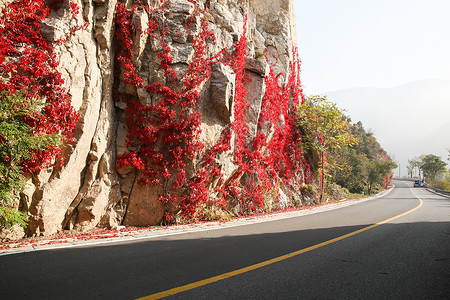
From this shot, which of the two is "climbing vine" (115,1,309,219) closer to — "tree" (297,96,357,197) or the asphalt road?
the asphalt road

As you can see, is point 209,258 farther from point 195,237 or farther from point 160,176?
point 160,176

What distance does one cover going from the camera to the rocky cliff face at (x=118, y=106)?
7.66 m

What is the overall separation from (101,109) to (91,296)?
688 centimetres

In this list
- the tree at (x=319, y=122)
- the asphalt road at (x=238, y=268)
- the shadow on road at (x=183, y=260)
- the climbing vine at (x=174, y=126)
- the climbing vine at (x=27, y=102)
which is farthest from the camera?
the tree at (x=319, y=122)

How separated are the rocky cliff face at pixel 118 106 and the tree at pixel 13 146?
0.67 metres

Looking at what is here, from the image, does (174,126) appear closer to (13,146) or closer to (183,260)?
(13,146)

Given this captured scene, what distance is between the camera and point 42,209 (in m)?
7.02

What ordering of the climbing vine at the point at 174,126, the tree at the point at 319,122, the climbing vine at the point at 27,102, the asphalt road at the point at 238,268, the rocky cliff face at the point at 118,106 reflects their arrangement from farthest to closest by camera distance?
1. the tree at the point at 319,122
2. the climbing vine at the point at 174,126
3. the rocky cliff face at the point at 118,106
4. the climbing vine at the point at 27,102
5. the asphalt road at the point at 238,268

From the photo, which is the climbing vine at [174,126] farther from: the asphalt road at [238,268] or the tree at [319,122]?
the tree at [319,122]

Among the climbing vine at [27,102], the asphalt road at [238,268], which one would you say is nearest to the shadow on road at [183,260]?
the asphalt road at [238,268]

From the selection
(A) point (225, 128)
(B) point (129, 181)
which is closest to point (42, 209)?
(B) point (129, 181)

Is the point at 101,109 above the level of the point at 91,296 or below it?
above

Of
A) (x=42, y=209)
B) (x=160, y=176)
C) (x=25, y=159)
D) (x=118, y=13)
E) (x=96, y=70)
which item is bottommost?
(x=42, y=209)

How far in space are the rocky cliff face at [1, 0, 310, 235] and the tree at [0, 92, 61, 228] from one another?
0.67 meters
